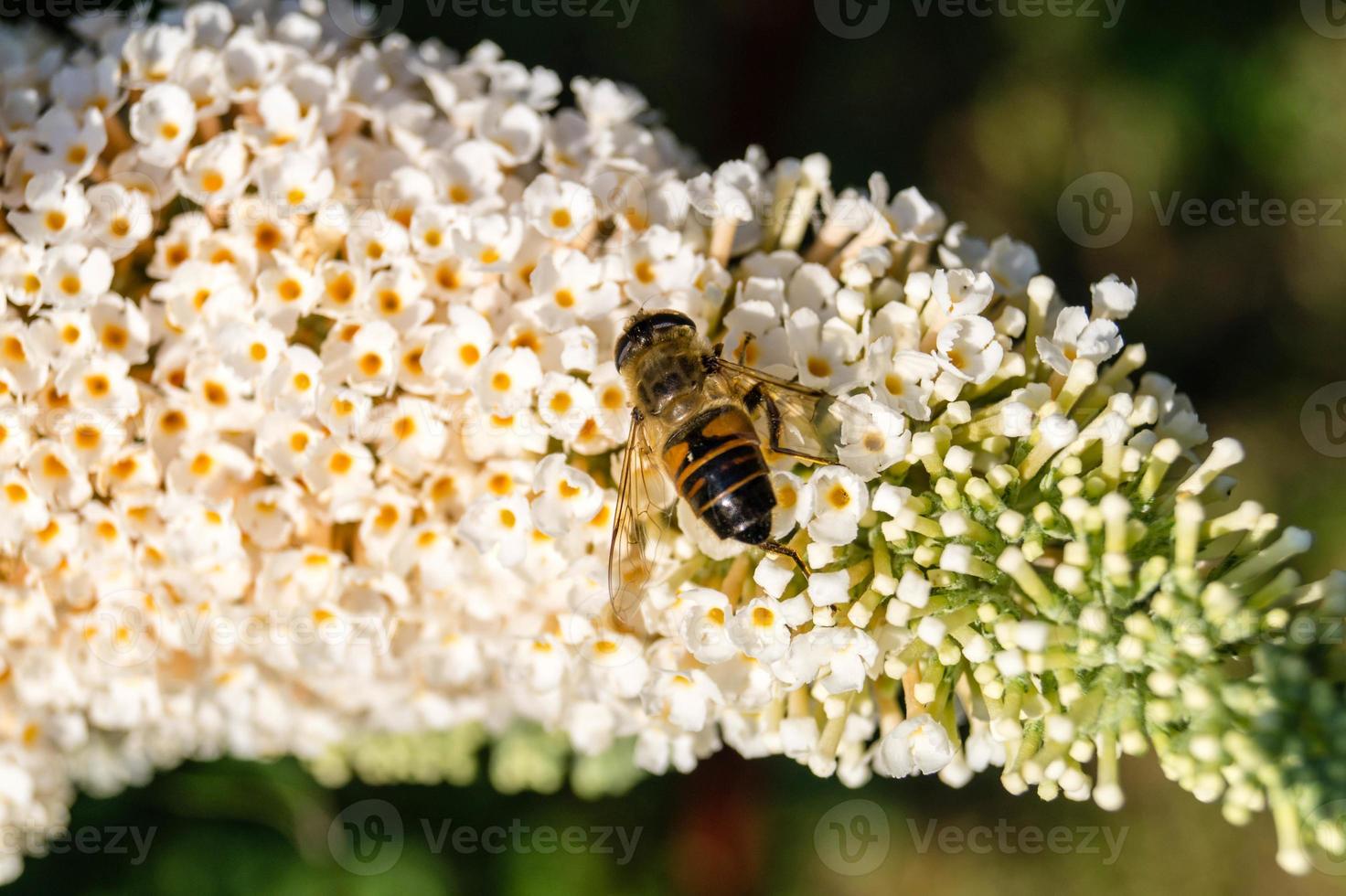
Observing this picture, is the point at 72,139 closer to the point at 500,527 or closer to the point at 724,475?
the point at 500,527

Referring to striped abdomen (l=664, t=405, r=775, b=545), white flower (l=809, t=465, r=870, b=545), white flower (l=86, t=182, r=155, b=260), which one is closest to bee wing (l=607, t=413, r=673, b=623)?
Result: striped abdomen (l=664, t=405, r=775, b=545)

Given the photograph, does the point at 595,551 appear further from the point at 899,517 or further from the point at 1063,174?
the point at 1063,174

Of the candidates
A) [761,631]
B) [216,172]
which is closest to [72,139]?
[216,172]

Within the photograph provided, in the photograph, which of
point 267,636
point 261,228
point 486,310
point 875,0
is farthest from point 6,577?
point 875,0

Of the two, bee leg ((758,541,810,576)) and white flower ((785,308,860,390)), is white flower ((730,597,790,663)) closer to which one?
bee leg ((758,541,810,576))

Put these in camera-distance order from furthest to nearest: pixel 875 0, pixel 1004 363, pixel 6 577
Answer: pixel 875 0 → pixel 6 577 → pixel 1004 363

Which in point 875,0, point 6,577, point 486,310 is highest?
point 875,0
